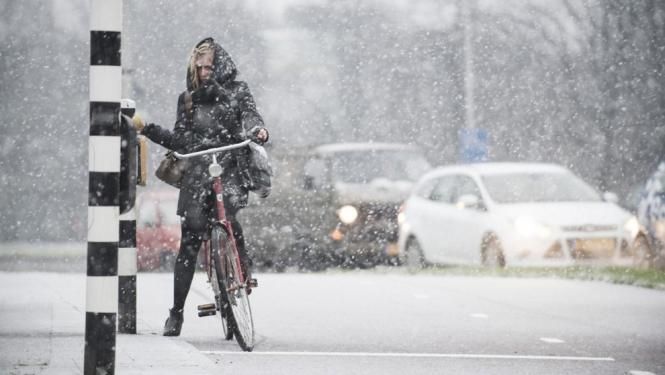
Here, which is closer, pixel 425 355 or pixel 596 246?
pixel 425 355

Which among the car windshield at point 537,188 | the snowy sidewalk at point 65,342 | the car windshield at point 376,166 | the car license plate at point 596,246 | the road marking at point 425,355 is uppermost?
Result: the car windshield at point 376,166

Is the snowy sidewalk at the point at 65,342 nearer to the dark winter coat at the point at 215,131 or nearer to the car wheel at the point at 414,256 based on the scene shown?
the dark winter coat at the point at 215,131

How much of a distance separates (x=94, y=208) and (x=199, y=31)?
101 ft

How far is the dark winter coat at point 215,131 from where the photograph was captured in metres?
9.05

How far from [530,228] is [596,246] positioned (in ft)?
2.52

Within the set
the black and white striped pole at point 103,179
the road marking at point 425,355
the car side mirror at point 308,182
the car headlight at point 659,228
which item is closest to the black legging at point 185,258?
the road marking at point 425,355

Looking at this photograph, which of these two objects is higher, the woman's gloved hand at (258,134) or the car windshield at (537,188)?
the woman's gloved hand at (258,134)

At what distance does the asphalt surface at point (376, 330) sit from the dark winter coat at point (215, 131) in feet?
2.71

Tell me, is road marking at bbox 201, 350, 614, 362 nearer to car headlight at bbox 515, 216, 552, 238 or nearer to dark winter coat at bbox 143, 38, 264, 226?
dark winter coat at bbox 143, 38, 264, 226

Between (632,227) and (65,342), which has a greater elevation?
(632,227)

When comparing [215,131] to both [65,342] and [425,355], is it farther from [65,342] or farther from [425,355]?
[425,355]

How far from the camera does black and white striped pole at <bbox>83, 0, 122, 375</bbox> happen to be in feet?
21.6

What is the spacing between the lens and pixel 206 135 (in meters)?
9.17

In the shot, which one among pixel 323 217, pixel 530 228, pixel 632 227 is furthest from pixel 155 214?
pixel 632 227
